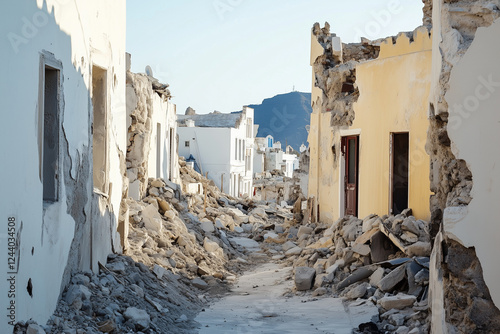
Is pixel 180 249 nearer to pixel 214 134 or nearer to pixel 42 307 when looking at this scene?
pixel 42 307

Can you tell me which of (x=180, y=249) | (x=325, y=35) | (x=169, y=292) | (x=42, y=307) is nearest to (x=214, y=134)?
(x=325, y=35)

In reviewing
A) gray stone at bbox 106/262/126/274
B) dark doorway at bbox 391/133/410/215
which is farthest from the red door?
gray stone at bbox 106/262/126/274

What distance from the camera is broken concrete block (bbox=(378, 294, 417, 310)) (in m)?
7.23

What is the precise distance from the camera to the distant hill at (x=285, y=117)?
11706cm

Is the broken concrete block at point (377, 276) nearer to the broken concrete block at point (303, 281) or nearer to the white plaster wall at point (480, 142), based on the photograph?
the broken concrete block at point (303, 281)

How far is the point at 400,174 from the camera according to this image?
11.8 m

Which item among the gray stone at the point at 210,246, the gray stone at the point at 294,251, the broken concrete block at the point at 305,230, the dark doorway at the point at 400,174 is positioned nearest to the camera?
the dark doorway at the point at 400,174

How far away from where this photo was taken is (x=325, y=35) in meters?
16.8

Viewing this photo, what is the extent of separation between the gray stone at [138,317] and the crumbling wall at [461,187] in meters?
3.21

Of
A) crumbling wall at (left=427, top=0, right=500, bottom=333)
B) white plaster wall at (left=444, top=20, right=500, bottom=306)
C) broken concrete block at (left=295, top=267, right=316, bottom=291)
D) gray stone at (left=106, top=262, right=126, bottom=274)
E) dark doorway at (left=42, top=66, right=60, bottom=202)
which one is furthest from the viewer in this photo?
broken concrete block at (left=295, top=267, right=316, bottom=291)

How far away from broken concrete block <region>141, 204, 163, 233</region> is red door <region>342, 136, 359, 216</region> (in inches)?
174

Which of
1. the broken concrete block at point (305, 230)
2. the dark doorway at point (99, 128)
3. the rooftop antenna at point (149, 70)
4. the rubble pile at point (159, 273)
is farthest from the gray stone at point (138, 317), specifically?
the rooftop antenna at point (149, 70)

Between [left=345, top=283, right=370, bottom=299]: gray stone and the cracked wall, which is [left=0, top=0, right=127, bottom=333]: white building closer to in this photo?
[left=345, top=283, right=370, bottom=299]: gray stone

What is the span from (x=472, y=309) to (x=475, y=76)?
195 cm
